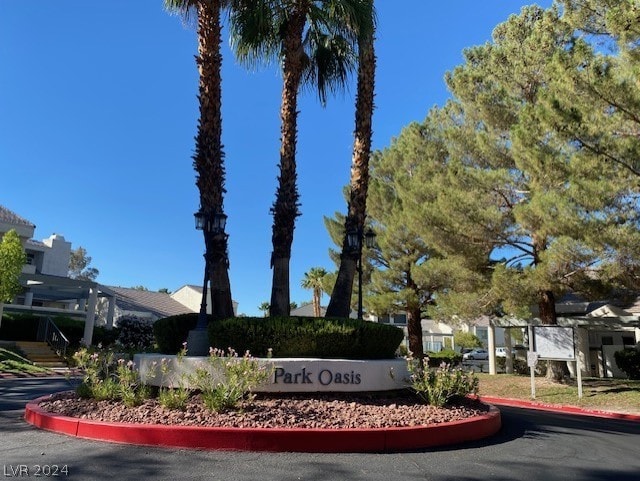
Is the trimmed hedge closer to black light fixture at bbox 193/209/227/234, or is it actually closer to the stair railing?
black light fixture at bbox 193/209/227/234

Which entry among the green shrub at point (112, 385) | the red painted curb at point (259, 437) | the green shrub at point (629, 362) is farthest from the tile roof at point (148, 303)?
the red painted curb at point (259, 437)

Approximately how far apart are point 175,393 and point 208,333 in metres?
2.01

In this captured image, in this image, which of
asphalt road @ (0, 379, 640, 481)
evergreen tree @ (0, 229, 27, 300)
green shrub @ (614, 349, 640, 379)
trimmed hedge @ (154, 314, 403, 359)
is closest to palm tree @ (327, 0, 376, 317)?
trimmed hedge @ (154, 314, 403, 359)

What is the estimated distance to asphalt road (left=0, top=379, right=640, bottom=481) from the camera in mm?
5242

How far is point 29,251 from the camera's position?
135ft

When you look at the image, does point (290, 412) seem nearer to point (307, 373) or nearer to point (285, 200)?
point (307, 373)

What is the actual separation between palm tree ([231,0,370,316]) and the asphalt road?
5048 millimetres

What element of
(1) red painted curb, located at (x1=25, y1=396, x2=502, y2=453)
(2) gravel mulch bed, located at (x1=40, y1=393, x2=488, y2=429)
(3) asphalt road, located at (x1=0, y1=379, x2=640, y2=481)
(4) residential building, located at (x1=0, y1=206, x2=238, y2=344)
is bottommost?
(3) asphalt road, located at (x1=0, y1=379, x2=640, y2=481)

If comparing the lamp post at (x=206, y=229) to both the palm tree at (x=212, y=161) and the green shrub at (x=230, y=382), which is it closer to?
the palm tree at (x=212, y=161)

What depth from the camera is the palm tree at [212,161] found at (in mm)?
10609

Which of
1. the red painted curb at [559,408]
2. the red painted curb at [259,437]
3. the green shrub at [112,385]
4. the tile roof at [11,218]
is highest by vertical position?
the tile roof at [11,218]

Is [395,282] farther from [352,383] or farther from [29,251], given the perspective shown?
[29,251]

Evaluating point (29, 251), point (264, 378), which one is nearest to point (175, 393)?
point (264, 378)

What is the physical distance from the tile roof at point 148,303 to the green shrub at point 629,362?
3154cm
